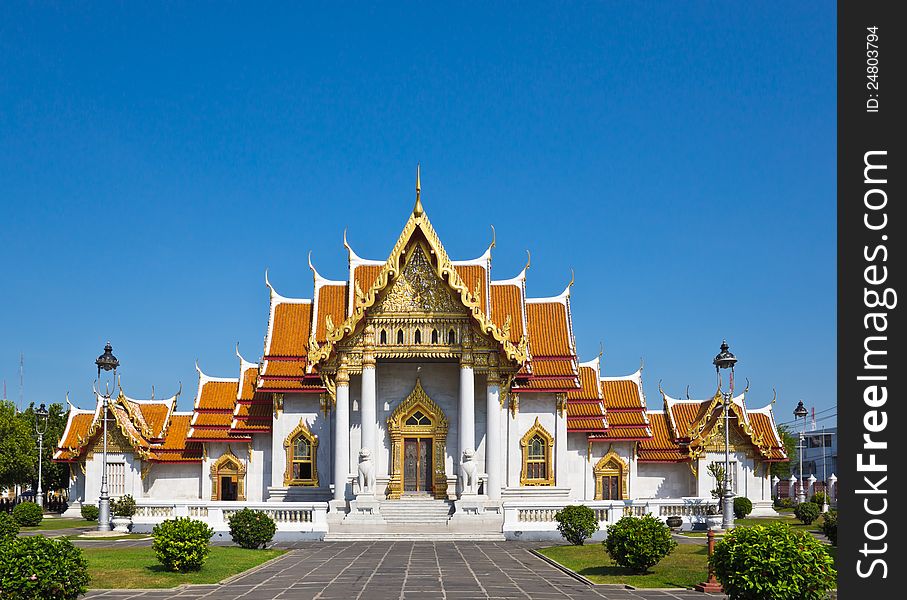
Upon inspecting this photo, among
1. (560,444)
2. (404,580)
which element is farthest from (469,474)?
(404,580)

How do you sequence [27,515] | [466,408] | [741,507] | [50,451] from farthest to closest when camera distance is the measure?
[50,451] < [741,507] < [27,515] < [466,408]

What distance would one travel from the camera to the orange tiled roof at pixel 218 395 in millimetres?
44812

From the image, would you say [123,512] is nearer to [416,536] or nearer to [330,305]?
[330,305]

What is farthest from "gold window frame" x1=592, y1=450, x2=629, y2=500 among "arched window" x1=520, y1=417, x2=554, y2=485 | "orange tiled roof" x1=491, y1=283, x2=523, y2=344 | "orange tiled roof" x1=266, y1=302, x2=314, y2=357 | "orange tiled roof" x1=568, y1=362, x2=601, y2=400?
"orange tiled roof" x1=266, y1=302, x2=314, y2=357

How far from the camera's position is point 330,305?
4319 cm

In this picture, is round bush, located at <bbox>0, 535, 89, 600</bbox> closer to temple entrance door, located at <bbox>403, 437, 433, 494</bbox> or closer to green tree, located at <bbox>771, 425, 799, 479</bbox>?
temple entrance door, located at <bbox>403, 437, 433, 494</bbox>

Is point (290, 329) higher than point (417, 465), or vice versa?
point (290, 329)

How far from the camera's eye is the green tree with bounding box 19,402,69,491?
57.4 metres

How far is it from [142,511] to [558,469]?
620 inches

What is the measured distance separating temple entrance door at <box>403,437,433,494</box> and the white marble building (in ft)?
0.16

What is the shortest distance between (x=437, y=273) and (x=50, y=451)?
112 feet

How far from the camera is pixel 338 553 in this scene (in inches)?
1080

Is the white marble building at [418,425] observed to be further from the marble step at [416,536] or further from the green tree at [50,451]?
the green tree at [50,451]
